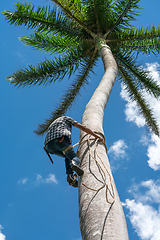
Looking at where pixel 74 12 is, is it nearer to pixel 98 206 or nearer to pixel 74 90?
pixel 74 90

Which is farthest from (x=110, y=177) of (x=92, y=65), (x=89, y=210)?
(x=92, y=65)

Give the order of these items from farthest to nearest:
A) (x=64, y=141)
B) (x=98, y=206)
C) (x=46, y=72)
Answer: (x=46, y=72)
(x=64, y=141)
(x=98, y=206)

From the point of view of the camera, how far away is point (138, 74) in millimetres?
8906

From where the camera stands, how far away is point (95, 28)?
8273 millimetres

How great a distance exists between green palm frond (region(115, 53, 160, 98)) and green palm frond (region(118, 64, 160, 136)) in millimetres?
219

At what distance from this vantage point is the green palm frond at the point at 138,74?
28.7 feet

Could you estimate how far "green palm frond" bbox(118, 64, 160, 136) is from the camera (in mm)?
8938

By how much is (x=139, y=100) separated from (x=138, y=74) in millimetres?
1055

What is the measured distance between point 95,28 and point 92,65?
135cm

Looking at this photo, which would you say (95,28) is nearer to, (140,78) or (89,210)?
(140,78)

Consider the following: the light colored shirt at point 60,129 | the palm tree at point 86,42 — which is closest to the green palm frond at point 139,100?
the palm tree at point 86,42

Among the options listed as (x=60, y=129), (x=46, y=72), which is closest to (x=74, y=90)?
(x=46, y=72)

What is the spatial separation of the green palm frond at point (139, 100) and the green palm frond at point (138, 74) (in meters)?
0.22

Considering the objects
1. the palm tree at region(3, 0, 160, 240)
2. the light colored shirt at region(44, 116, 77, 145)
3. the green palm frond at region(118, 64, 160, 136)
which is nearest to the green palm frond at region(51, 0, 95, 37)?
the palm tree at region(3, 0, 160, 240)
